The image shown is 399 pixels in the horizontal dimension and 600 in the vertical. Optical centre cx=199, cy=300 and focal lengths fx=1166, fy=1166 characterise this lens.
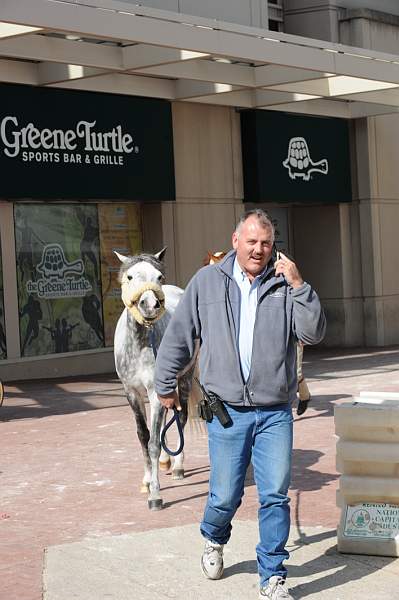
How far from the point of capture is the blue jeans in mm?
Answer: 6117

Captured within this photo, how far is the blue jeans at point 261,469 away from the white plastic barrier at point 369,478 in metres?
0.95

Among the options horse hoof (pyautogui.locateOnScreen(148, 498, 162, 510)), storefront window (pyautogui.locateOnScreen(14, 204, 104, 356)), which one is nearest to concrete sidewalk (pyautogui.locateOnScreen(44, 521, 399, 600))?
horse hoof (pyautogui.locateOnScreen(148, 498, 162, 510))

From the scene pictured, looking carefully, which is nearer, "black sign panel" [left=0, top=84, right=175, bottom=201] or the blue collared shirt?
the blue collared shirt

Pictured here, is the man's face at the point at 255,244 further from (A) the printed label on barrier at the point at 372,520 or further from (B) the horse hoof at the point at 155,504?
(B) the horse hoof at the point at 155,504

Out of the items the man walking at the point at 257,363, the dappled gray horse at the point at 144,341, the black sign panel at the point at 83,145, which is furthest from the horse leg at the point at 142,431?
the black sign panel at the point at 83,145

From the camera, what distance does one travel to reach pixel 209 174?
2119cm

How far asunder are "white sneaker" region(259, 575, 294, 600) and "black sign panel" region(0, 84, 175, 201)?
12.4 meters

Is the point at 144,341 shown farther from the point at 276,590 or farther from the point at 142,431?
the point at 276,590

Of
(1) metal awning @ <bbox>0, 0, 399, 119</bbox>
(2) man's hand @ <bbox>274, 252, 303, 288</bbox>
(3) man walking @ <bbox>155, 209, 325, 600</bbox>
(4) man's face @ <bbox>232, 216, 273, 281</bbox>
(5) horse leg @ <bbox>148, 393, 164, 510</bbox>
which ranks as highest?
(1) metal awning @ <bbox>0, 0, 399, 119</bbox>

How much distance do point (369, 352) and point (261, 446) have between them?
A: 16.5 m

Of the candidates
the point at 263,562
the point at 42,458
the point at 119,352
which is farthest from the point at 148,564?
the point at 42,458

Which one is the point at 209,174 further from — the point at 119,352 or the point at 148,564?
the point at 148,564

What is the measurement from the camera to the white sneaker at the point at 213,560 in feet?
21.4

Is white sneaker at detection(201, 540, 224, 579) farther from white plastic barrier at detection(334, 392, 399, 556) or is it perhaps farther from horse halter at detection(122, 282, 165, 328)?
horse halter at detection(122, 282, 165, 328)
